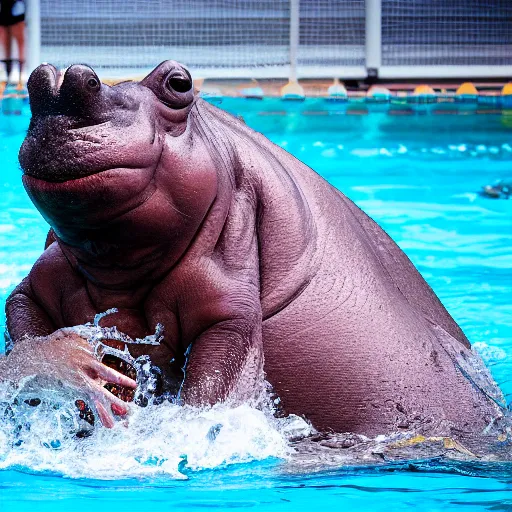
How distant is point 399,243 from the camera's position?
324 inches

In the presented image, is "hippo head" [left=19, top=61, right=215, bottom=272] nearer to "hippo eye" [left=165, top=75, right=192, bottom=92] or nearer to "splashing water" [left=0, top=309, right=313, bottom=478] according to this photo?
"hippo eye" [left=165, top=75, right=192, bottom=92]

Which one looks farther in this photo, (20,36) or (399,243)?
(20,36)

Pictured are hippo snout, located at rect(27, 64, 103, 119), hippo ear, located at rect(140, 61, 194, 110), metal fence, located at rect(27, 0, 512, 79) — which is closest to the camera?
hippo snout, located at rect(27, 64, 103, 119)

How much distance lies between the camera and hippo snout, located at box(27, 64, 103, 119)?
3.06 meters

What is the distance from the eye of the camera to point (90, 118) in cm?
314

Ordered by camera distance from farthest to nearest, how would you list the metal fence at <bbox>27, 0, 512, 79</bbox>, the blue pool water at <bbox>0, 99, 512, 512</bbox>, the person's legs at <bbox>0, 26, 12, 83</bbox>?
the metal fence at <bbox>27, 0, 512, 79</bbox>
the person's legs at <bbox>0, 26, 12, 83</bbox>
the blue pool water at <bbox>0, 99, 512, 512</bbox>

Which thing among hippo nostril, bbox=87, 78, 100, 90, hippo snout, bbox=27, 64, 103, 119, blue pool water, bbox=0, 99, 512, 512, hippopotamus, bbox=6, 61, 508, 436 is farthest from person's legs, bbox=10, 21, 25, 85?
hippo nostril, bbox=87, 78, 100, 90

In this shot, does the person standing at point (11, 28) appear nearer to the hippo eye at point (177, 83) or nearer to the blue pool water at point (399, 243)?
the blue pool water at point (399, 243)

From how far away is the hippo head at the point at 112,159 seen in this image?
3.11 meters

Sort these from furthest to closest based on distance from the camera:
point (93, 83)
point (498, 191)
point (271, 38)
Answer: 1. point (271, 38)
2. point (498, 191)
3. point (93, 83)

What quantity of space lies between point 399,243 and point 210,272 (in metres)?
4.96

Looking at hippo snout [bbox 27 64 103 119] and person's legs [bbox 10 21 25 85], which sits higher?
hippo snout [bbox 27 64 103 119]

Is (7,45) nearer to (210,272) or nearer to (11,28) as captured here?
(11,28)

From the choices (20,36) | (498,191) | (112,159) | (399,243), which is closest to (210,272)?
(112,159)
